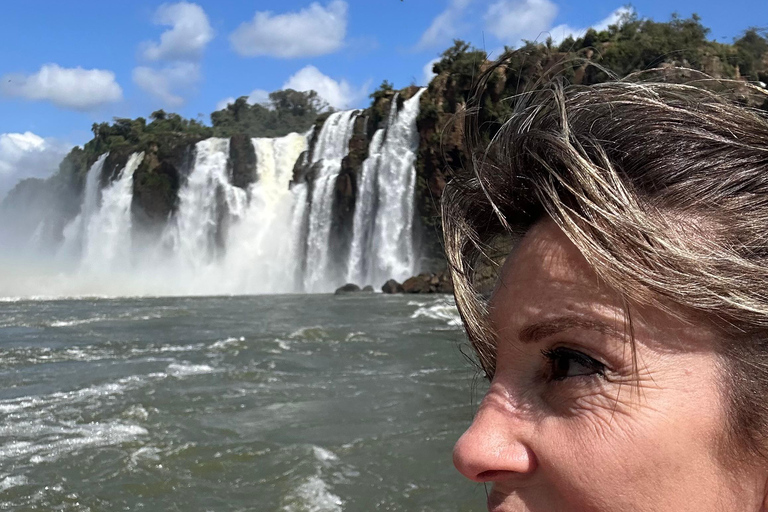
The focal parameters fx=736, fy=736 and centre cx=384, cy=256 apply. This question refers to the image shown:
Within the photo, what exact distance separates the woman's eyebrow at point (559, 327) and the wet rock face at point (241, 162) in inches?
1494

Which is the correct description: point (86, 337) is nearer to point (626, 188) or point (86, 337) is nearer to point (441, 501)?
point (441, 501)

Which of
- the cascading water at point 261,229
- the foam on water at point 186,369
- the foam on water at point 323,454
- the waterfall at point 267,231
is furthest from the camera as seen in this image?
the waterfall at point 267,231

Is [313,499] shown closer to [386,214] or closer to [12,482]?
[12,482]

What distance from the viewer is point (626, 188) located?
0.98 meters

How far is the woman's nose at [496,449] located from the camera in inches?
37.7

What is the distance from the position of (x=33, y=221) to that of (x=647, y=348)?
71.9 meters

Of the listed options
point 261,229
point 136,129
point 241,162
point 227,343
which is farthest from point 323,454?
point 136,129

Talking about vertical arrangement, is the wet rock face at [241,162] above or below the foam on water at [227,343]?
above

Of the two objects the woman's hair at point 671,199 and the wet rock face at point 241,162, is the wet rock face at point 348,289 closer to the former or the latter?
the wet rock face at point 241,162

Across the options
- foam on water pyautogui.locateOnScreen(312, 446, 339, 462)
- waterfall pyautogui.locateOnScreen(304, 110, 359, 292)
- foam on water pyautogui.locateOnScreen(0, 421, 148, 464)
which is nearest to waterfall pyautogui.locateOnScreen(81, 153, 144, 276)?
waterfall pyautogui.locateOnScreen(304, 110, 359, 292)

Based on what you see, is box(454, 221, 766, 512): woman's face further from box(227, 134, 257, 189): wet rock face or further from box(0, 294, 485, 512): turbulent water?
box(227, 134, 257, 189): wet rock face

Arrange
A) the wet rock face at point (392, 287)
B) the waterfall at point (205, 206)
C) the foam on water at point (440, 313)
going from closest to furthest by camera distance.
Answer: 1. the foam on water at point (440, 313)
2. the wet rock face at point (392, 287)
3. the waterfall at point (205, 206)

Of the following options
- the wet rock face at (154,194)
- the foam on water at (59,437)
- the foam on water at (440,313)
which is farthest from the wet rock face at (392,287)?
the foam on water at (59,437)

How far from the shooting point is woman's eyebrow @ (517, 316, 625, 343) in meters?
0.96
